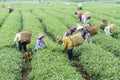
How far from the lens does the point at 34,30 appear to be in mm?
25500

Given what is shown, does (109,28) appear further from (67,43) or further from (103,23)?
(67,43)

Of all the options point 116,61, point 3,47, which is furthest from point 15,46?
point 116,61

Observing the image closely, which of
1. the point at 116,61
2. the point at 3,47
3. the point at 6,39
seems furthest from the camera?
the point at 6,39

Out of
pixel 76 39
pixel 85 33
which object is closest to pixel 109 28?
pixel 85 33

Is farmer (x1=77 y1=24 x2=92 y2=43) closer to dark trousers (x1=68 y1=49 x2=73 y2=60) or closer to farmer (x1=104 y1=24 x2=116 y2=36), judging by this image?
farmer (x1=104 y1=24 x2=116 y2=36)

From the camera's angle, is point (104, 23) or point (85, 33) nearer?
point (85, 33)

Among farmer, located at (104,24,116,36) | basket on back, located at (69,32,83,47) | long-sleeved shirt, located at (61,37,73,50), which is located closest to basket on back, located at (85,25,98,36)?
farmer, located at (104,24,116,36)

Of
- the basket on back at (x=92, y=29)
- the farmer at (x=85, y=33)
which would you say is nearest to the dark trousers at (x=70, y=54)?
the farmer at (x=85, y=33)

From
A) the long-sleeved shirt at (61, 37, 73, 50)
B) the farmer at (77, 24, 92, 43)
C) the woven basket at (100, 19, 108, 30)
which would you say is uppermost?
the long-sleeved shirt at (61, 37, 73, 50)

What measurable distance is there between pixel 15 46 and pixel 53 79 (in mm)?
7768

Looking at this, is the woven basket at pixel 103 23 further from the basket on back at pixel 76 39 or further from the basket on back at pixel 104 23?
the basket on back at pixel 76 39

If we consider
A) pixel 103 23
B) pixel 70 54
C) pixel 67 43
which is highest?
pixel 67 43

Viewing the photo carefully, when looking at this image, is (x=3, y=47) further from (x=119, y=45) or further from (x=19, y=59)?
(x=119, y=45)

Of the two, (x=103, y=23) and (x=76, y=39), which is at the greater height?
(x=76, y=39)
